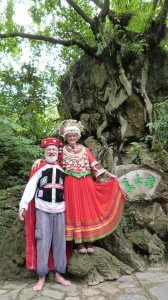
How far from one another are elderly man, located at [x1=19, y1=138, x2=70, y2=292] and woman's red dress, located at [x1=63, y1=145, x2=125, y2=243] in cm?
11

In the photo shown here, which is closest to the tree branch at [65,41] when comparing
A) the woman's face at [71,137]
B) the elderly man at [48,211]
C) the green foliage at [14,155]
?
the green foliage at [14,155]

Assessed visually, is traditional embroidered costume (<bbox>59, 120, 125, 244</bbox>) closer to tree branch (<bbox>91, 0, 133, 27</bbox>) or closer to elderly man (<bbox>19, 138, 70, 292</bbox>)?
elderly man (<bbox>19, 138, 70, 292</bbox>)

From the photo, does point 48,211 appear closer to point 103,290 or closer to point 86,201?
point 86,201

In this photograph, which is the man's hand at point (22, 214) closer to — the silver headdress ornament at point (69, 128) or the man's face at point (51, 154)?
the man's face at point (51, 154)

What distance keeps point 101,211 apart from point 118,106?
15.8 feet

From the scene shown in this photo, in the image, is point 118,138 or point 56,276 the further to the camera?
point 118,138

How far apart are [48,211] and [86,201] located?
0.50 meters

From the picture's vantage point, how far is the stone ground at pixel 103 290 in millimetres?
3084

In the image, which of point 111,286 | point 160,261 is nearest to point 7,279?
point 111,286

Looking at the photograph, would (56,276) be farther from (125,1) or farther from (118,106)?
(125,1)

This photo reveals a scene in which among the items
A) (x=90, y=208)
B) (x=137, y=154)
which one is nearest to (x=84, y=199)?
(x=90, y=208)

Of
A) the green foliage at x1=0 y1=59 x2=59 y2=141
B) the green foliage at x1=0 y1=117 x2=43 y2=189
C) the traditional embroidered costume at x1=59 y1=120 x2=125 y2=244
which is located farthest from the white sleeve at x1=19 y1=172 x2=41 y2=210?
the green foliage at x1=0 y1=59 x2=59 y2=141

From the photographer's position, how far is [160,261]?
4.01m

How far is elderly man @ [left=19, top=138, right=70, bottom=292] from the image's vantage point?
3.39 metres
